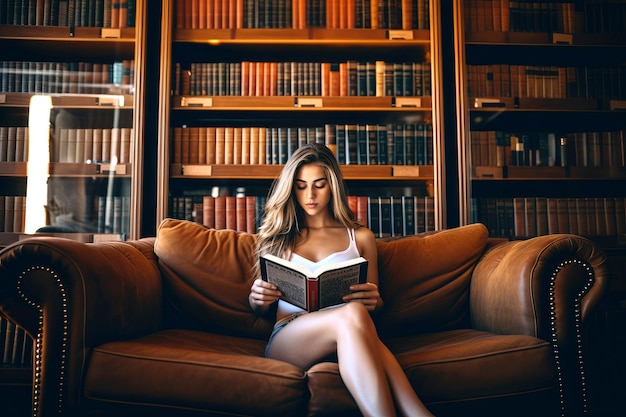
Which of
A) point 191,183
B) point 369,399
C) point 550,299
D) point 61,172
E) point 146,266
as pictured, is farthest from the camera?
point 191,183

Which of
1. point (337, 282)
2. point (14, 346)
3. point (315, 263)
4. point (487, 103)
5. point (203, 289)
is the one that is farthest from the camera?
point (487, 103)

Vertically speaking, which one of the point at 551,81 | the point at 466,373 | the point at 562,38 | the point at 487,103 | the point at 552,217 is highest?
the point at 562,38

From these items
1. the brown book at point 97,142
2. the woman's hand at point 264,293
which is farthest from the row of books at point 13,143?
the woman's hand at point 264,293

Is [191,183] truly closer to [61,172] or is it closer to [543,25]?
[61,172]

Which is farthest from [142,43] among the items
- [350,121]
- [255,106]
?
[350,121]

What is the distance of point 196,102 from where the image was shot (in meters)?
2.67

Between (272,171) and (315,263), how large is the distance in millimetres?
974

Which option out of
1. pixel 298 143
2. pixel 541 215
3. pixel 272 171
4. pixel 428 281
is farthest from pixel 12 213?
pixel 541 215

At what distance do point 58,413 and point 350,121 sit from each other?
6.69 feet

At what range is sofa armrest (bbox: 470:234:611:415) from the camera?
149 cm

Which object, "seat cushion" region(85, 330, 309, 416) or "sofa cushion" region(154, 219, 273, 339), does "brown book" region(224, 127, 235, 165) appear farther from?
"seat cushion" region(85, 330, 309, 416)

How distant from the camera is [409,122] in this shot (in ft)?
9.52

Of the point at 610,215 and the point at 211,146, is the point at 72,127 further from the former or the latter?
the point at 610,215

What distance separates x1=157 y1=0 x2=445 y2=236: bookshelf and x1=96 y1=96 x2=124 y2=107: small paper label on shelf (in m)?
0.21
